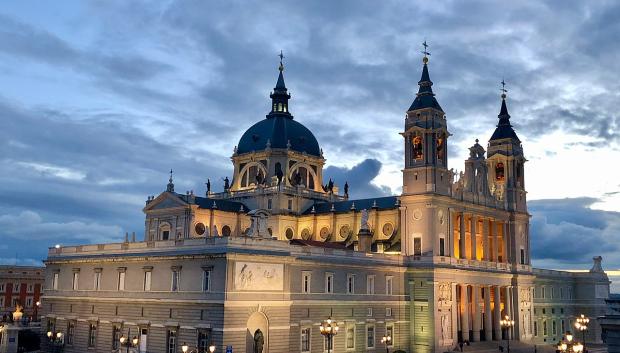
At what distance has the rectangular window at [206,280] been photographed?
5627 centimetres

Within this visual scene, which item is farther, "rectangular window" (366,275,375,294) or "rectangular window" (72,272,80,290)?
"rectangular window" (72,272,80,290)

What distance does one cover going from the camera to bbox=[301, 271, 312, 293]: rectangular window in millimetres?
62875

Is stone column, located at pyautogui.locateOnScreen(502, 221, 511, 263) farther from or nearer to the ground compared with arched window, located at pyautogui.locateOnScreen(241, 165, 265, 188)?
nearer to the ground

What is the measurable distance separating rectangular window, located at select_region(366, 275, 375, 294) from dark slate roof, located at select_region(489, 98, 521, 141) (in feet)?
113

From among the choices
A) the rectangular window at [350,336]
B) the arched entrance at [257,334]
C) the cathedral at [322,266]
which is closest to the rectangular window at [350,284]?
the cathedral at [322,266]

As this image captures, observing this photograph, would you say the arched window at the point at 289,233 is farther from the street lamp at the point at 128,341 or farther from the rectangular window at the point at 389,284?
the street lamp at the point at 128,341

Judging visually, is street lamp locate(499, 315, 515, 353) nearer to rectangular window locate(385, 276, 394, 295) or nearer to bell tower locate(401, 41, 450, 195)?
rectangular window locate(385, 276, 394, 295)

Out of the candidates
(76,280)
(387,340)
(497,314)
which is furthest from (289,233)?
(76,280)

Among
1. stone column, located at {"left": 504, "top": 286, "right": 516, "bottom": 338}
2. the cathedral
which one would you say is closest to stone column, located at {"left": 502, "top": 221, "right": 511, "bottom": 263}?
the cathedral

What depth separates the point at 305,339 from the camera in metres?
62.9

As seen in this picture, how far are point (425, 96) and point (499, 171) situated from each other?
2022 centimetres

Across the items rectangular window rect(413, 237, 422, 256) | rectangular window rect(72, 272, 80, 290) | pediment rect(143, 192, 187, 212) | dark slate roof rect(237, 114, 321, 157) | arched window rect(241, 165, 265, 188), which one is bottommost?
rectangular window rect(72, 272, 80, 290)

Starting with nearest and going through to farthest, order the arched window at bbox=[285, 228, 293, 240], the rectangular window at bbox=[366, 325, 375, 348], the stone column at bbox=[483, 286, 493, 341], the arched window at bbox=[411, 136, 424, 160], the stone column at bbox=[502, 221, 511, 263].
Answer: the rectangular window at bbox=[366, 325, 375, 348]
the arched window at bbox=[411, 136, 424, 160]
the stone column at bbox=[483, 286, 493, 341]
the stone column at bbox=[502, 221, 511, 263]
the arched window at bbox=[285, 228, 293, 240]

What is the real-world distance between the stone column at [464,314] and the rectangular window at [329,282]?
817 inches
